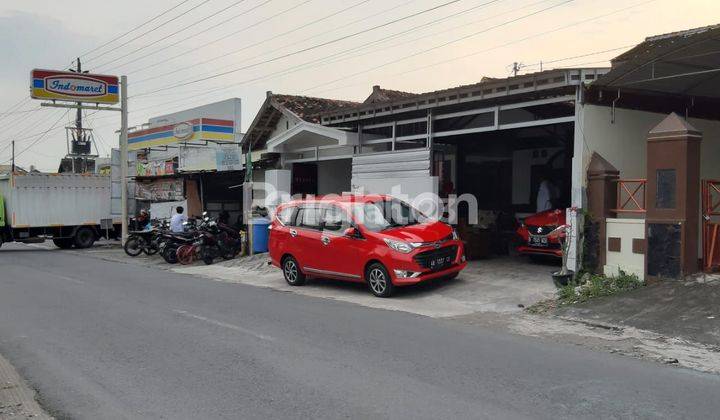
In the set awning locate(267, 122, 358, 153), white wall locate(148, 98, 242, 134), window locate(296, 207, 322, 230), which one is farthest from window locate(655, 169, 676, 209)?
white wall locate(148, 98, 242, 134)

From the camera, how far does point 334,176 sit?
20594mm

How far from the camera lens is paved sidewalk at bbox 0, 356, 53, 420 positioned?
5133mm

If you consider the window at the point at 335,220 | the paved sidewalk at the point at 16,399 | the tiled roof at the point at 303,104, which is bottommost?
the paved sidewalk at the point at 16,399

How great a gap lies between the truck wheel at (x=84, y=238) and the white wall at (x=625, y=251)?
21046 millimetres

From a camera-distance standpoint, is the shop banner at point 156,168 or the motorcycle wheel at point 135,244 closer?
the motorcycle wheel at point 135,244

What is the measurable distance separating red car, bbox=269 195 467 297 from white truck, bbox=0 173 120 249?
14299mm

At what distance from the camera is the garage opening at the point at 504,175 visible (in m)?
15.0

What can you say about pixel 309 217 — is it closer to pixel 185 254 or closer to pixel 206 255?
pixel 206 255

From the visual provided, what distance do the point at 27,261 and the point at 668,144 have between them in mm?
18231

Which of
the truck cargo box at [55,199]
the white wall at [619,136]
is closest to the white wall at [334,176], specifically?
the white wall at [619,136]

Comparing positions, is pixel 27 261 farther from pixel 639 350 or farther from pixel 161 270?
pixel 639 350

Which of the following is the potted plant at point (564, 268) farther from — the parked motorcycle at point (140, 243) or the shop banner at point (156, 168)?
the shop banner at point (156, 168)

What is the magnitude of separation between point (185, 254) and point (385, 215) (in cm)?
838

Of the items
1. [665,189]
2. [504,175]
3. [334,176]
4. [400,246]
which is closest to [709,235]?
[665,189]
